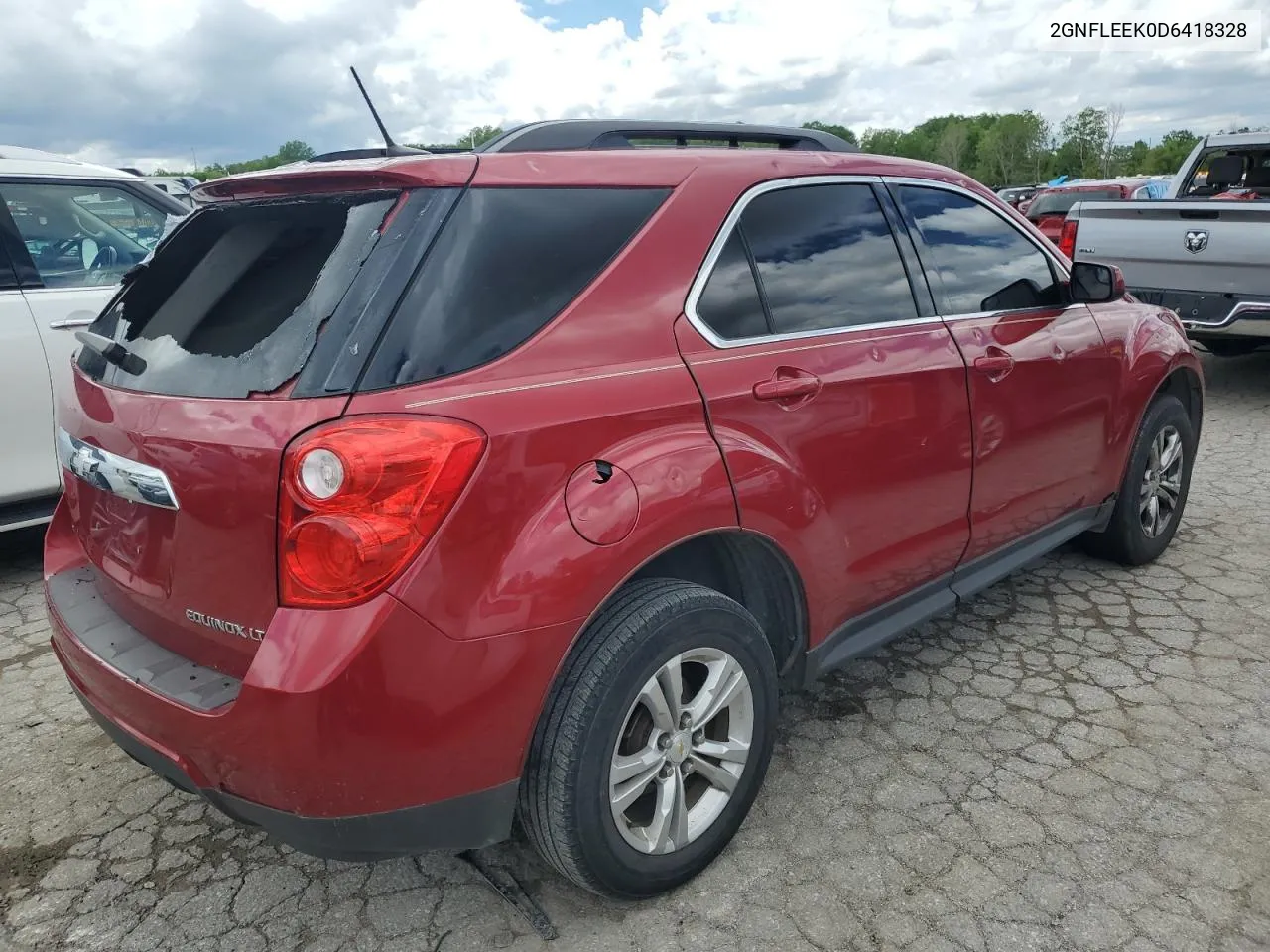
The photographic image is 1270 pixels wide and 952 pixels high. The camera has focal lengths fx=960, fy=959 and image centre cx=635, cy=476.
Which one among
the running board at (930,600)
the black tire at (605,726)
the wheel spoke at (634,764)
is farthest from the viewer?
the running board at (930,600)

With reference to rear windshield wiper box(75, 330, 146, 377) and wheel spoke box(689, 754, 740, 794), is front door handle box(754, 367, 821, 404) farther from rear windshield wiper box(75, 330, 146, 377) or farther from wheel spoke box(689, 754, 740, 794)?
rear windshield wiper box(75, 330, 146, 377)

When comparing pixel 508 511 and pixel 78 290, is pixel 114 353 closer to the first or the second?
pixel 508 511

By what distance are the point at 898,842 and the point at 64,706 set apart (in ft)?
9.20

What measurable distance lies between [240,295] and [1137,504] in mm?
3588

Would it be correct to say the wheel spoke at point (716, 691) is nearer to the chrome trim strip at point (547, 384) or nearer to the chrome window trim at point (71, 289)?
the chrome trim strip at point (547, 384)

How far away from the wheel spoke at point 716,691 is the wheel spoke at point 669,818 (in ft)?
0.49

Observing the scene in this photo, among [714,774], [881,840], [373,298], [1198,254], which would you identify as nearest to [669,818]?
[714,774]

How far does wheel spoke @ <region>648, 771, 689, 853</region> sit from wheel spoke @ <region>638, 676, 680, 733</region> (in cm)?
14

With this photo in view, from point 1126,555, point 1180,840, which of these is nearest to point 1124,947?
point 1180,840

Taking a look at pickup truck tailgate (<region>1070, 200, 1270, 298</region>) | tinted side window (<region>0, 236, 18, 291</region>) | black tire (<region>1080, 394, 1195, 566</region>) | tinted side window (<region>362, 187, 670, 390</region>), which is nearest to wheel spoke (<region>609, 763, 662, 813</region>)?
tinted side window (<region>362, 187, 670, 390</region>)

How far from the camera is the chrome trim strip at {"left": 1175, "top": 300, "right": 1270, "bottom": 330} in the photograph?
6617 mm

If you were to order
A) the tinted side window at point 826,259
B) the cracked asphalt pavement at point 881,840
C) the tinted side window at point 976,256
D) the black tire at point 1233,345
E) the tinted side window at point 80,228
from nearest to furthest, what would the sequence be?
1. the cracked asphalt pavement at point 881,840
2. the tinted side window at point 826,259
3. the tinted side window at point 976,256
4. the tinted side window at point 80,228
5. the black tire at point 1233,345

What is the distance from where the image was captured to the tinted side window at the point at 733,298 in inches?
92.0

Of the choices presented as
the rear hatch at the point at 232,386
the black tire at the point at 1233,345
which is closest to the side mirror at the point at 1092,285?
the rear hatch at the point at 232,386
